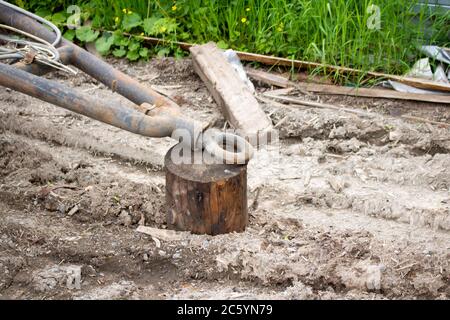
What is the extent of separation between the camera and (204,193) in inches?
163

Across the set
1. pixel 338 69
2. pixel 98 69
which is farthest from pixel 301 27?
pixel 98 69

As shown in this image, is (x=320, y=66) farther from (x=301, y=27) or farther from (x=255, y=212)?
(x=255, y=212)

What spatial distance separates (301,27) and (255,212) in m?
2.23

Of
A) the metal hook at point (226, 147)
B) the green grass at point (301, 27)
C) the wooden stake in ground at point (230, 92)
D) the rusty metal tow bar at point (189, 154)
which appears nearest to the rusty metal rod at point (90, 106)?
the rusty metal tow bar at point (189, 154)

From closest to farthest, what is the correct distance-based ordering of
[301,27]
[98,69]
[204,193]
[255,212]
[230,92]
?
[204,193]
[255,212]
[98,69]
[230,92]
[301,27]

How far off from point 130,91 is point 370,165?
1609 millimetres

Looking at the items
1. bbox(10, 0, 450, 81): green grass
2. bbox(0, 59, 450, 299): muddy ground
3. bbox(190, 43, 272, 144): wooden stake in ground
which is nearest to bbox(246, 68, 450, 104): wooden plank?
bbox(0, 59, 450, 299): muddy ground

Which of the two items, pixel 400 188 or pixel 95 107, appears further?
pixel 400 188

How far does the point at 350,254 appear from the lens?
4.22m

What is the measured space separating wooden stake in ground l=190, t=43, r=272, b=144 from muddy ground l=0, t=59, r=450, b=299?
0.15 m

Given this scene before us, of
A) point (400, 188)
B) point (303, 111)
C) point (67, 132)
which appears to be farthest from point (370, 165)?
point (67, 132)

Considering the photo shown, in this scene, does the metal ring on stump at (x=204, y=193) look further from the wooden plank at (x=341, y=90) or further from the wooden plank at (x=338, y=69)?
the wooden plank at (x=338, y=69)

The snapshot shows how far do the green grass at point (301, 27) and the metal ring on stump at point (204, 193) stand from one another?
7.16 ft

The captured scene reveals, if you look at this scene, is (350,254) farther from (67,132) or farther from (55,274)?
(67,132)
